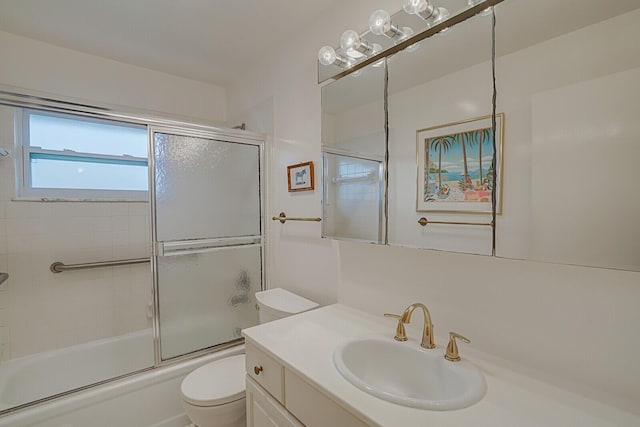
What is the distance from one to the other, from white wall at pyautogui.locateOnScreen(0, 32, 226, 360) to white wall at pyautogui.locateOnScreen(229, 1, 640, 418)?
1.39 metres

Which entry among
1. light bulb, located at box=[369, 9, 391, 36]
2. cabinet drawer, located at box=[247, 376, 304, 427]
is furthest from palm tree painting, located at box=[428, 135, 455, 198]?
cabinet drawer, located at box=[247, 376, 304, 427]

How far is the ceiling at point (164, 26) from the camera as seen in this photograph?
1638 mm

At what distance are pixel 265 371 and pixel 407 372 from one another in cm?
55

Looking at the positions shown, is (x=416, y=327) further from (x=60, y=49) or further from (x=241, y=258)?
(x=60, y=49)

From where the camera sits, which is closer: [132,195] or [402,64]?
[402,64]

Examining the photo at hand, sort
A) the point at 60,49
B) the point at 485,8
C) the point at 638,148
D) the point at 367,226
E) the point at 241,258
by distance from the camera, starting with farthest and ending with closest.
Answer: the point at 241,258 → the point at 60,49 → the point at 367,226 → the point at 485,8 → the point at 638,148

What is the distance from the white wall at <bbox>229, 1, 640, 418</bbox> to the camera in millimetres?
781

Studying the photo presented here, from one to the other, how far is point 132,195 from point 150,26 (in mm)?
1311

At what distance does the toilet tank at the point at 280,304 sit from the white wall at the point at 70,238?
1.32 meters

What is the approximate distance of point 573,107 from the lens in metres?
0.79

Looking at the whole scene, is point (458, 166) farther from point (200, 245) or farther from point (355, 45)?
point (200, 245)

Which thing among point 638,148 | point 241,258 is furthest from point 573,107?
point 241,258

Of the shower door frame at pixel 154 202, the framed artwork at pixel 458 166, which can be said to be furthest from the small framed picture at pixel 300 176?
the framed artwork at pixel 458 166

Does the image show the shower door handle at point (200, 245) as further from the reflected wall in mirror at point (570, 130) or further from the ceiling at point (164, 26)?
the reflected wall in mirror at point (570, 130)
